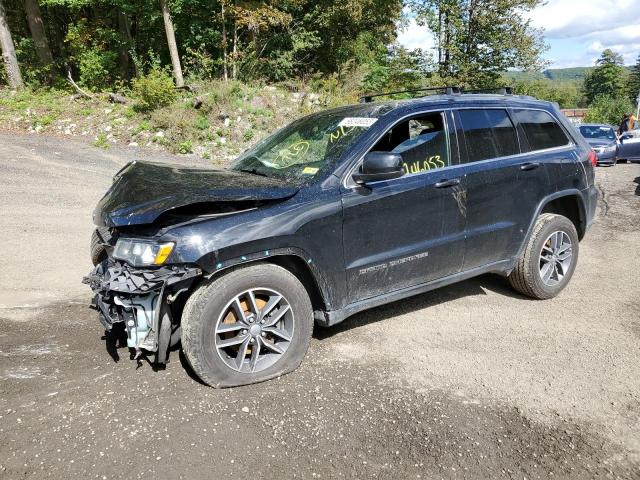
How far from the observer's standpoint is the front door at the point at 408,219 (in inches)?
136

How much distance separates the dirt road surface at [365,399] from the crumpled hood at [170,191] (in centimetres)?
111

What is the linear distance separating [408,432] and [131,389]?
5.78 ft

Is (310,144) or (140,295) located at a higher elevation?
(310,144)

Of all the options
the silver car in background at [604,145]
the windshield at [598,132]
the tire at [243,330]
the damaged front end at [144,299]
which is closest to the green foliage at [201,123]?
the damaged front end at [144,299]

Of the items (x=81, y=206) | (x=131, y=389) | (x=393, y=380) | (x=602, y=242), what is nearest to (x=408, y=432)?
(x=393, y=380)

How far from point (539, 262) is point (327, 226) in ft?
7.93

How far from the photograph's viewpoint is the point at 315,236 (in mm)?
3248

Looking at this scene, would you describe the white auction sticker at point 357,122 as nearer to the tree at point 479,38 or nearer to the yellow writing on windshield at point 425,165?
the yellow writing on windshield at point 425,165

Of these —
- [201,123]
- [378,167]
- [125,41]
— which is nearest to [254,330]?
[378,167]

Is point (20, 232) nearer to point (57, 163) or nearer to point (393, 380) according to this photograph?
point (57, 163)

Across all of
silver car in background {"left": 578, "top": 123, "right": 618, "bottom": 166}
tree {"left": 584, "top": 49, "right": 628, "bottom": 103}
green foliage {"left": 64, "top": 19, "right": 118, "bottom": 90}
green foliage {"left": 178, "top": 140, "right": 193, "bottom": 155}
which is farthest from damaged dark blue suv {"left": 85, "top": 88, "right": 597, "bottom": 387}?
tree {"left": 584, "top": 49, "right": 628, "bottom": 103}

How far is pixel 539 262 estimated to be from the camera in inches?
180

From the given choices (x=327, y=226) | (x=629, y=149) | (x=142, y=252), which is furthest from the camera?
(x=629, y=149)

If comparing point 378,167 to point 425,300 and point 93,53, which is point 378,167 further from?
point 93,53
